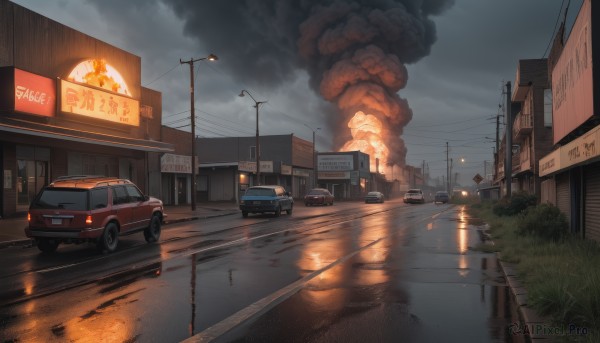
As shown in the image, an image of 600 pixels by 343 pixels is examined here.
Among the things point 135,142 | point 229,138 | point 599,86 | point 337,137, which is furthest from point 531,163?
point 337,137

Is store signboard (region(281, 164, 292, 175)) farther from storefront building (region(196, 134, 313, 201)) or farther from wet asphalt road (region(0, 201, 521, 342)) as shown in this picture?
wet asphalt road (region(0, 201, 521, 342))

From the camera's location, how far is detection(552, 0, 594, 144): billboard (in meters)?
11.6

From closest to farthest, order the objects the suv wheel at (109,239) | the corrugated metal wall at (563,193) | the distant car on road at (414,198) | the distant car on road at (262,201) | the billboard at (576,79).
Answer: the billboard at (576,79) → the suv wheel at (109,239) → the corrugated metal wall at (563,193) → the distant car on road at (262,201) → the distant car on road at (414,198)

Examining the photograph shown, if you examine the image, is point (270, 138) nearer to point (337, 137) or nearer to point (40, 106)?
point (337, 137)

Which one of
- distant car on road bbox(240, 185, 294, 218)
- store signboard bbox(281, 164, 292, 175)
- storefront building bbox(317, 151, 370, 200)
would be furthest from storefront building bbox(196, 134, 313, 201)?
distant car on road bbox(240, 185, 294, 218)

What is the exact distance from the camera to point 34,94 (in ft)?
70.6

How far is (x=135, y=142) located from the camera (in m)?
27.7

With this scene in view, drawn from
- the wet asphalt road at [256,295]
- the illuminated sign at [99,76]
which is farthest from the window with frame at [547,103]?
the illuminated sign at [99,76]

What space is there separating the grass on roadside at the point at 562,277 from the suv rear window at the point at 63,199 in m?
9.57

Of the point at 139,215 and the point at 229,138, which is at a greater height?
the point at 229,138

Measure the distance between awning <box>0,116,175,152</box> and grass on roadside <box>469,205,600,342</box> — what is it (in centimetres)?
1722

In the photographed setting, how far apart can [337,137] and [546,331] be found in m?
78.8

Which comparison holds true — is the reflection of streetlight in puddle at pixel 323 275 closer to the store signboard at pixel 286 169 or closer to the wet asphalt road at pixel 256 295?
the wet asphalt road at pixel 256 295

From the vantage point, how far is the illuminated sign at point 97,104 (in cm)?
2347
